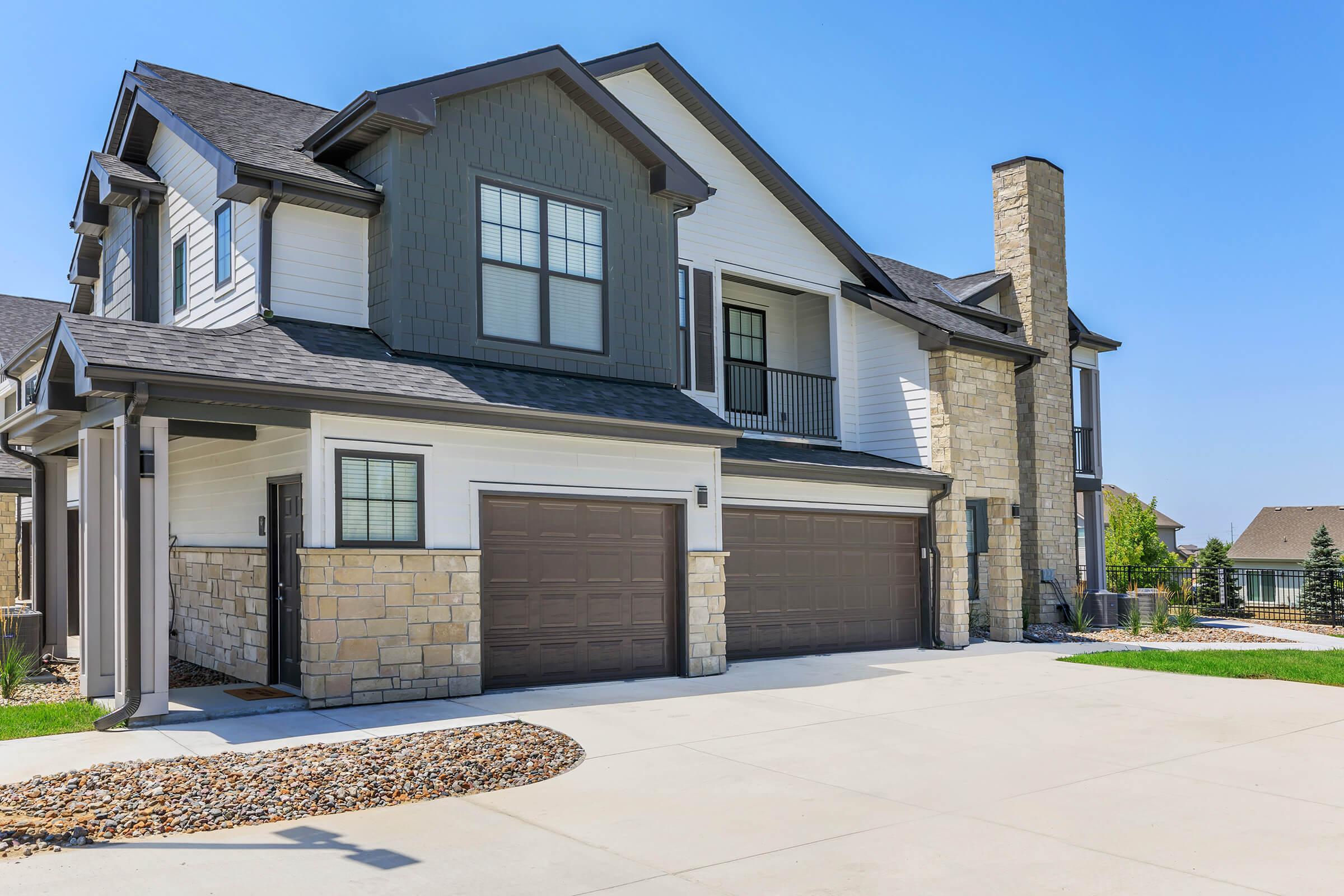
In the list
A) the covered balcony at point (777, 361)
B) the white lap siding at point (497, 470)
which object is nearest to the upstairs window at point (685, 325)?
the covered balcony at point (777, 361)

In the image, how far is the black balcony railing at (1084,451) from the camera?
916 inches

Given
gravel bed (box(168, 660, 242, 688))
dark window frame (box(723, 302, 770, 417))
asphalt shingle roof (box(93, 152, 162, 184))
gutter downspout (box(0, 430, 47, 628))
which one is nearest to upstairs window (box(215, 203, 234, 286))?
asphalt shingle roof (box(93, 152, 162, 184))

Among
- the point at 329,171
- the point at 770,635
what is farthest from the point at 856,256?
the point at 329,171

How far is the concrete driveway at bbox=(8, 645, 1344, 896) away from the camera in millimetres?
5180

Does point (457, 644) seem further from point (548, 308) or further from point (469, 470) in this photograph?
point (548, 308)

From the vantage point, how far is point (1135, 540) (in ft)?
99.3

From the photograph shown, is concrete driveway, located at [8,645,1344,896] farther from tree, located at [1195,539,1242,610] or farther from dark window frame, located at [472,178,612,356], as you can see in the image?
tree, located at [1195,539,1242,610]

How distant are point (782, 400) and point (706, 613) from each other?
5779 mm

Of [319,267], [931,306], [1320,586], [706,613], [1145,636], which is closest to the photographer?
[319,267]

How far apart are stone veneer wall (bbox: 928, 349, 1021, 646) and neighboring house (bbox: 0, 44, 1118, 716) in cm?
6

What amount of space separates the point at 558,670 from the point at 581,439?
2.62 m

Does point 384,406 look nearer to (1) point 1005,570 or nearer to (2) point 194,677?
(2) point 194,677

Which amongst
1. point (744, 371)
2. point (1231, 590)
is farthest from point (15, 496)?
point (1231, 590)

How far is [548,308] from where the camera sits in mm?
12617
